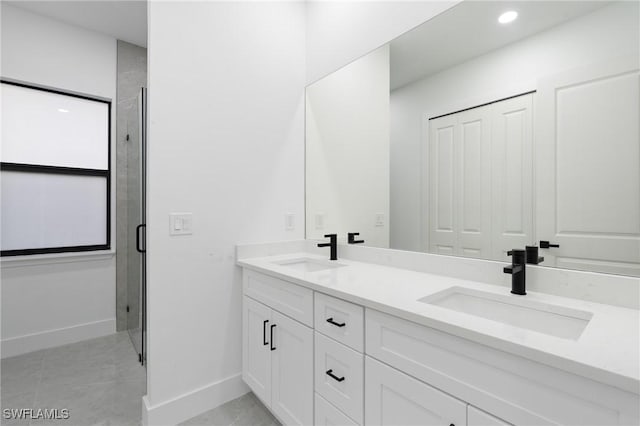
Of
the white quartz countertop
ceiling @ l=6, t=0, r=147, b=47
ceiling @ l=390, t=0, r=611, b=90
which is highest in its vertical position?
ceiling @ l=6, t=0, r=147, b=47

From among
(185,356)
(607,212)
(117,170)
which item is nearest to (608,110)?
(607,212)

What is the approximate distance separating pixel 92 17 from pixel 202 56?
160 centimetres

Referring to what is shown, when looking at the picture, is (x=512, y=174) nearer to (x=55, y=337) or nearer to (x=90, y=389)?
(x=90, y=389)

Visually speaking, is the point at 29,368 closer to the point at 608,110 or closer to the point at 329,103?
the point at 329,103

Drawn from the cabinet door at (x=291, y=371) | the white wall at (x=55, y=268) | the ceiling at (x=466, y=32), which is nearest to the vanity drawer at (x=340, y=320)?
the cabinet door at (x=291, y=371)

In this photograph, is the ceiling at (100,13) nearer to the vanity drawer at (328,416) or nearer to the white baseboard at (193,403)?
the white baseboard at (193,403)

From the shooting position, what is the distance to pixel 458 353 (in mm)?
827

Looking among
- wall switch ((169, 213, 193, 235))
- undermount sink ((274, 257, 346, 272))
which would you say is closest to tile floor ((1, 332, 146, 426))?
wall switch ((169, 213, 193, 235))

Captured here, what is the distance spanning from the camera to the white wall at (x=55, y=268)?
2.40m

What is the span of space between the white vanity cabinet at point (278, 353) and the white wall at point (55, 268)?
1.84 metres

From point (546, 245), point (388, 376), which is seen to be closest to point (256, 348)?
point (388, 376)

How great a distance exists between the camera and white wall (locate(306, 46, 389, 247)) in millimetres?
1799

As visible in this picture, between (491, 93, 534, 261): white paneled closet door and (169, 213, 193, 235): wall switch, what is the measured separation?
5.09 feet

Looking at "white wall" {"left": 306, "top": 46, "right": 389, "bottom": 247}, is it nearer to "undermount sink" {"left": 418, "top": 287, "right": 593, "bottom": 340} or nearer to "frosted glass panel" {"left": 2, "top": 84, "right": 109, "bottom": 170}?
"undermount sink" {"left": 418, "top": 287, "right": 593, "bottom": 340}
